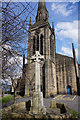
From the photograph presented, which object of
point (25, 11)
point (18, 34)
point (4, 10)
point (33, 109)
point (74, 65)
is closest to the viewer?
point (4, 10)

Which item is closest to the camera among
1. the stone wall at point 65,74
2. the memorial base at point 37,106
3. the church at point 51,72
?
the memorial base at point 37,106

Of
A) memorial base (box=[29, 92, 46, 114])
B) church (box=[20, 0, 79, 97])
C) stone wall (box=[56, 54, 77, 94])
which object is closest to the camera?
memorial base (box=[29, 92, 46, 114])

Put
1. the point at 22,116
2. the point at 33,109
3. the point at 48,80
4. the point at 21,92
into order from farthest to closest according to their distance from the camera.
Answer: the point at 21,92, the point at 48,80, the point at 33,109, the point at 22,116

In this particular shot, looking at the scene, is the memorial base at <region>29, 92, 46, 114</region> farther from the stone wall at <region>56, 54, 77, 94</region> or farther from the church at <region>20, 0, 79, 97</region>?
the stone wall at <region>56, 54, 77, 94</region>

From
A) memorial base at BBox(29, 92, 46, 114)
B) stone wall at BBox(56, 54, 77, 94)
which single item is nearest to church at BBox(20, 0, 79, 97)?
stone wall at BBox(56, 54, 77, 94)

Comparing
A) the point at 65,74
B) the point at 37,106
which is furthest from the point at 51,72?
the point at 37,106

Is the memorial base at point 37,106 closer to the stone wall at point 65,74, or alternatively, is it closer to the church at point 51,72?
the church at point 51,72

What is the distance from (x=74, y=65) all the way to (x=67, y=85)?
5.06m

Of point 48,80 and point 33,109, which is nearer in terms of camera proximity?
point 33,109

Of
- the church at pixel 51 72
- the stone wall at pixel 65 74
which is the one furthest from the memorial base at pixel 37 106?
the stone wall at pixel 65 74

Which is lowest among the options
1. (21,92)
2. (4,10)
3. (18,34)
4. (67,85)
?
(21,92)

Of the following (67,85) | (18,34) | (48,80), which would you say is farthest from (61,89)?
(18,34)

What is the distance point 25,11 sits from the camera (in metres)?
1.96

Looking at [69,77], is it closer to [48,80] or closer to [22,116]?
[48,80]
